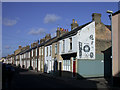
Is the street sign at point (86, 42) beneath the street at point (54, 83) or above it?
above

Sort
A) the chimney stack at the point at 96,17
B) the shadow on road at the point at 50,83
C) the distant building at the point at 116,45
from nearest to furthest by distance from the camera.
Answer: the shadow on road at the point at 50,83 → the distant building at the point at 116,45 → the chimney stack at the point at 96,17

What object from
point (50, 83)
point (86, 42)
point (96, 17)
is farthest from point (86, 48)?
point (50, 83)

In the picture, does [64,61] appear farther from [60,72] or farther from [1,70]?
[1,70]

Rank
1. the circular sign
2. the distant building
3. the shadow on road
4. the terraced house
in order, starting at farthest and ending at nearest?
the circular sign → the terraced house → the distant building → the shadow on road

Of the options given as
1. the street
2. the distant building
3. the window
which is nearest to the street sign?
the window

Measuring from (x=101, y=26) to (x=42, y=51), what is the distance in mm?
19071

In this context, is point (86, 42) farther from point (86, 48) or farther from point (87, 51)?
point (87, 51)

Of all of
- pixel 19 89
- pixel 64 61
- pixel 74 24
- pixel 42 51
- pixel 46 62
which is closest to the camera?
pixel 19 89

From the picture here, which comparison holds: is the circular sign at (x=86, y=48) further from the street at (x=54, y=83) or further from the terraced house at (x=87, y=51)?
the street at (x=54, y=83)

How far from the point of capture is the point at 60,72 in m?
27.8

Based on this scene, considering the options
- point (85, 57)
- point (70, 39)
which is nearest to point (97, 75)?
point (85, 57)

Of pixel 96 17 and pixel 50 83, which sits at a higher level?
pixel 96 17

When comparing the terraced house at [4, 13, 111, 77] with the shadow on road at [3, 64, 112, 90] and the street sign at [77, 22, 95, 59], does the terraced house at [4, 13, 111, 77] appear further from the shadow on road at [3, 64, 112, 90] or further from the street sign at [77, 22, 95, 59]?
the shadow on road at [3, 64, 112, 90]

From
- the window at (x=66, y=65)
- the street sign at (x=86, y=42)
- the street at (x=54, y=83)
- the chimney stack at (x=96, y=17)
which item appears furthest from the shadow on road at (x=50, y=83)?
the chimney stack at (x=96, y=17)
